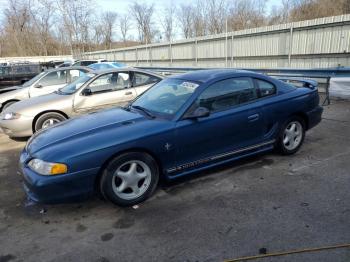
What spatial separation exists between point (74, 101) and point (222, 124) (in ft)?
13.6

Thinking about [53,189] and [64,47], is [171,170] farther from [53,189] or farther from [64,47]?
[64,47]

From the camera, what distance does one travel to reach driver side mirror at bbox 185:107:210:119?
160 inches

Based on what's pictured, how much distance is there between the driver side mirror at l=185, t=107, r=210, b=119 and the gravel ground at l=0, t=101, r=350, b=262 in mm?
953

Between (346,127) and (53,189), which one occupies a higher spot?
(53,189)

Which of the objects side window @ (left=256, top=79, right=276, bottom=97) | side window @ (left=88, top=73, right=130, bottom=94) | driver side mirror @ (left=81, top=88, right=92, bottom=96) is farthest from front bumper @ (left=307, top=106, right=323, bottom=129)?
driver side mirror @ (left=81, top=88, right=92, bottom=96)

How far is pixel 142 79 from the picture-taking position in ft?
26.2

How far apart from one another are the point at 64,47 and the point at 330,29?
51210 mm

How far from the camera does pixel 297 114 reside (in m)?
5.21

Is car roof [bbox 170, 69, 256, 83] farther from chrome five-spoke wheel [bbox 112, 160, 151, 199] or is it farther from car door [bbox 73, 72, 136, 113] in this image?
car door [bbox 73, 72, 136, 113]

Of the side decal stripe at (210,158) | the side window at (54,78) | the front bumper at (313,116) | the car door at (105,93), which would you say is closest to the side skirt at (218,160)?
the side decal stripe at (210,158)

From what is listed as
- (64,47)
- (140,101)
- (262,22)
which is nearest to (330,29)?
(140,101)

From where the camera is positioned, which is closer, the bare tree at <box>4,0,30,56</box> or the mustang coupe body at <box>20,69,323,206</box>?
the mustang coupe body at <box>20,69,323,206</box>

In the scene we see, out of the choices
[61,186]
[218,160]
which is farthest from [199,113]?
[61,186]

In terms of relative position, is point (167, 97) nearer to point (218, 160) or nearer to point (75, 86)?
point (218, 160)
